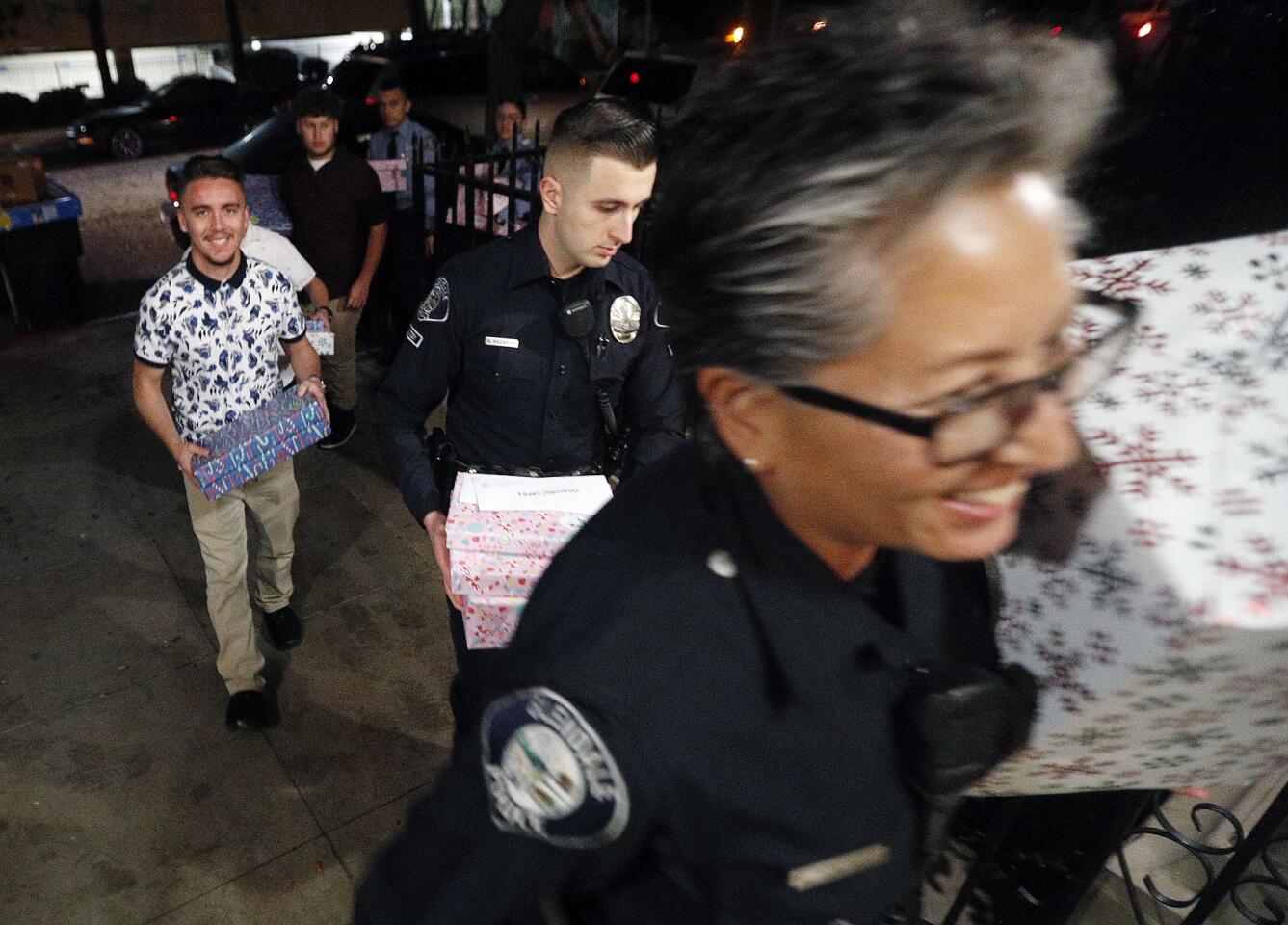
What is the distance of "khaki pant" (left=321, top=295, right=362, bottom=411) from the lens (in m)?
5.17

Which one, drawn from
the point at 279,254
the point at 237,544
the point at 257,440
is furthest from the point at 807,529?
the point at 279,254

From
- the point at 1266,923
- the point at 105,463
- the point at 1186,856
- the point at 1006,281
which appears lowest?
the point at 105,463

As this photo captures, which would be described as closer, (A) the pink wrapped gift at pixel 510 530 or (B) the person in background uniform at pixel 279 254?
(A) the pink wrapped gift at pixel 510 530

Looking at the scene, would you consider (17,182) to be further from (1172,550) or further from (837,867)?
(1172,550)

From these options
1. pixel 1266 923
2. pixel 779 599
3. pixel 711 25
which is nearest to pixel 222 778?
pixel 779 599

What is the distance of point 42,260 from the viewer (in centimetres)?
654

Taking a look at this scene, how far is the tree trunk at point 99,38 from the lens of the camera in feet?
67.7

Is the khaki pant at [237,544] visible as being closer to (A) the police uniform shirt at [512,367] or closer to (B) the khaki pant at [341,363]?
(A) the police uniform shirt at [512,367]

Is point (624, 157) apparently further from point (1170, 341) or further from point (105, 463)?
point (105, 463)

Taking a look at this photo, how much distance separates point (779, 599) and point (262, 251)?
406cm

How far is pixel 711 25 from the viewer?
2369cm

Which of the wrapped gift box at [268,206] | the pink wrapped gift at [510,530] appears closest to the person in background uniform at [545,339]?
the pink wrapped gift at [510,530]

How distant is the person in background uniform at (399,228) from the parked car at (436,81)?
3233mm

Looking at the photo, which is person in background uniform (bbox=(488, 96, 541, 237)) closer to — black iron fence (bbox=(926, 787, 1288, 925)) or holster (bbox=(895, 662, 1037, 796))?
black iron fence (bbox=(926, 787, 1288, 925))
